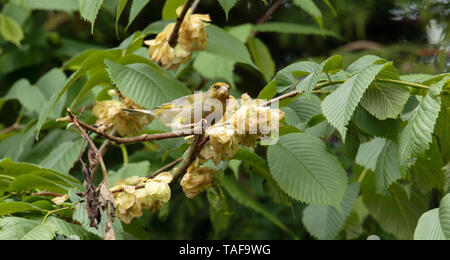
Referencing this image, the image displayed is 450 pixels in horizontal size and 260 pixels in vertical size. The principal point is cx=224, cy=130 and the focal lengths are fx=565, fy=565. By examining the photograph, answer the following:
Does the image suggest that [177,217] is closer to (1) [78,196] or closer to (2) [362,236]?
(2) [362,236]

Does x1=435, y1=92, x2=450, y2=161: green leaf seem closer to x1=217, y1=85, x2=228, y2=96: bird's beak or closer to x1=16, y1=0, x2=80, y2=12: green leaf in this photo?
x1=217, y1=85, x2=228, y2=96: bird's beak

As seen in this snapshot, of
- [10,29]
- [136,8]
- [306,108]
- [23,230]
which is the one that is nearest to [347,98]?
[306,108]

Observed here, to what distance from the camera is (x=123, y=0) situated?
1016 mm

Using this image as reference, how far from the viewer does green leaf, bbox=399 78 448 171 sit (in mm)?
861

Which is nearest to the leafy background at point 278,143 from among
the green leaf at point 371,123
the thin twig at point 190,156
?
the green leaf at point 371,123

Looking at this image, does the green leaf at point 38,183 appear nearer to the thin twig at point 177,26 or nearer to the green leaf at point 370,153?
the thin twig at point 177,26

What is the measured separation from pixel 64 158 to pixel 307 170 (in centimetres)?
62

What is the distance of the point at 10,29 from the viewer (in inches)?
74.0

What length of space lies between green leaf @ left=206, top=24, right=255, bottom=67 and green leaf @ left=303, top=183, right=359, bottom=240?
37 cm

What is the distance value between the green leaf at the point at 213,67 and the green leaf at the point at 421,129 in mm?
811

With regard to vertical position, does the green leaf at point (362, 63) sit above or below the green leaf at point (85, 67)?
above

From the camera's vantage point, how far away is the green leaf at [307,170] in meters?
1.02
